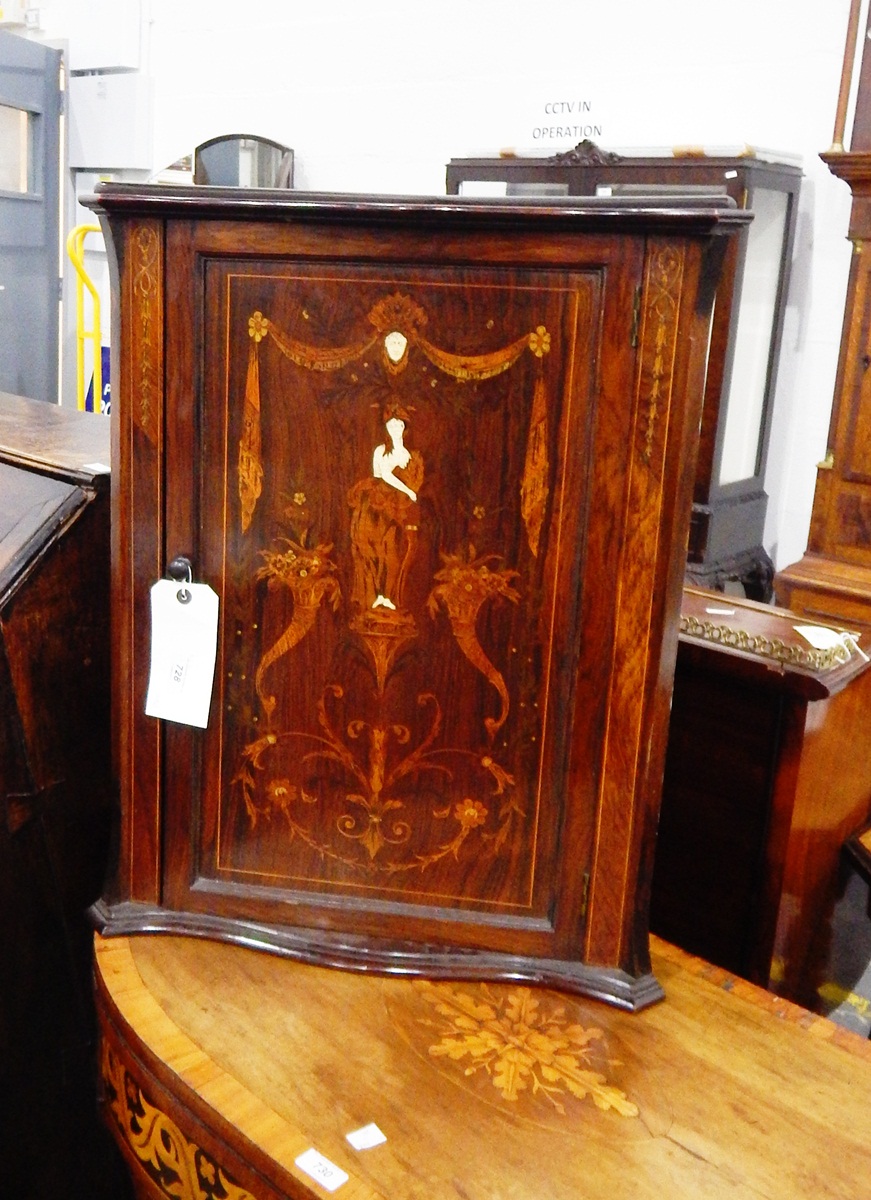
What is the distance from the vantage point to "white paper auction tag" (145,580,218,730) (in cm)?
133

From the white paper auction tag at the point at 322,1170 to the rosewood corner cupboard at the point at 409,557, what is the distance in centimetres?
29

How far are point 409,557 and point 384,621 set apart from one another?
0.08 meters

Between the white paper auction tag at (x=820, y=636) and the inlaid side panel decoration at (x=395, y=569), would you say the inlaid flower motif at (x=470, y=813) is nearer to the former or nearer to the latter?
the inlaid side panel decoration at (x=395, y=569)

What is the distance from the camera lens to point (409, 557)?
4.20ft

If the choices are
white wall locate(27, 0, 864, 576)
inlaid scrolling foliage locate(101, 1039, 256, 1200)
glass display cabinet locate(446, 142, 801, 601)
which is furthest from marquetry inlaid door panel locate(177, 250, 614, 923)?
white wall locate(27, 0, 864, 576)

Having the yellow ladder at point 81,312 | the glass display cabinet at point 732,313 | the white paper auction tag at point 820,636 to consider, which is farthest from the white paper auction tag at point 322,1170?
the yellow ladder at point 81,312

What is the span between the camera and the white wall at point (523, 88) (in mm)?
→ 3689

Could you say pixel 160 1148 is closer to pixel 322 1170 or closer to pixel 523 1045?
pixel 322 1170

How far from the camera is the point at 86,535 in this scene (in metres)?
1.64

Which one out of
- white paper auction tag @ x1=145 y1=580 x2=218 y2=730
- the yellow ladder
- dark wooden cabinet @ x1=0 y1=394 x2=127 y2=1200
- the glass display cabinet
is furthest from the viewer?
the yellow ladder

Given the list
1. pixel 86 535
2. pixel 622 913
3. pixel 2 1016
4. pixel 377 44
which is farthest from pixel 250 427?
pixel 377 44

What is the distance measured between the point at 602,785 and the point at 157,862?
0.55 meters

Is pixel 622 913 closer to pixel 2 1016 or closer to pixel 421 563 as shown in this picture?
pixel 421 563

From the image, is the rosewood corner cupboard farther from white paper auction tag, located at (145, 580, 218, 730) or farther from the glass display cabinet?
the glass display cabinet
